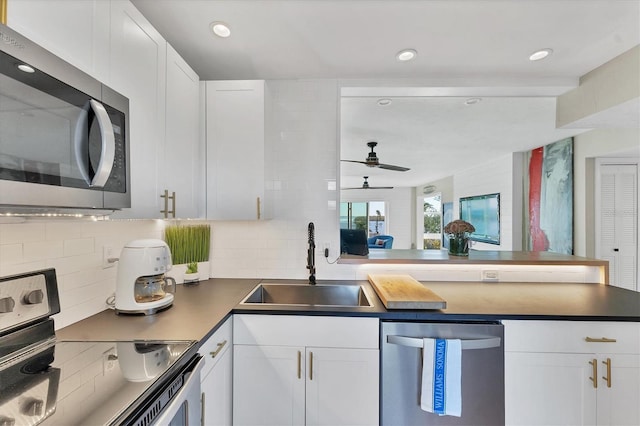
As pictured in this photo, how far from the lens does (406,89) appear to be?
2.05 meters

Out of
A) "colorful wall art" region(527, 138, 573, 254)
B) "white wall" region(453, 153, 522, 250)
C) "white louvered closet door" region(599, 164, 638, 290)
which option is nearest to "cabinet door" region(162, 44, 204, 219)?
"colorful wall art" region(527, 138, 573, 254)

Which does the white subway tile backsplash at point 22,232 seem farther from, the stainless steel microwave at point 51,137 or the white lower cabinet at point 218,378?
the white lower cabinet at point 218,378

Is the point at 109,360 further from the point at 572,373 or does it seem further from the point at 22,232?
the point at 572,373

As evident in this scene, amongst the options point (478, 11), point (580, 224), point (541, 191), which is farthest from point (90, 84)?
point (541, 191)

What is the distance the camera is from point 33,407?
0.68 meters

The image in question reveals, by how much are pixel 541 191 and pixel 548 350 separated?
3.47 metres

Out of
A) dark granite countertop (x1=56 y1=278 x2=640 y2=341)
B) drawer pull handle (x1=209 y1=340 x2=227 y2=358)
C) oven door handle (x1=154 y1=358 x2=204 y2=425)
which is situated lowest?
drawer pull handle (x1=209 y1=340 x2=227 y2=358)

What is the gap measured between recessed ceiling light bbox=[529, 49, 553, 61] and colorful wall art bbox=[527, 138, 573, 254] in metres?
2.50

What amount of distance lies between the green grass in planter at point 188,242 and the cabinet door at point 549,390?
1.94 meters

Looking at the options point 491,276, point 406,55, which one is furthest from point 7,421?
point 491,276

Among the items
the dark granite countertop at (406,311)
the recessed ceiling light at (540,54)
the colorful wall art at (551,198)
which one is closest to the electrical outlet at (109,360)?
the dark granite countertop at (406,311)

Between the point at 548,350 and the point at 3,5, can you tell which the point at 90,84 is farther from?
the point at 548,350

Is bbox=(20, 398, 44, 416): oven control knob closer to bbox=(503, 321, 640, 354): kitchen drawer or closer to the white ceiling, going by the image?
the white ceiling

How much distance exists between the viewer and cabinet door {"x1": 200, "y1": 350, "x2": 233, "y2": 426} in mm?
1200
